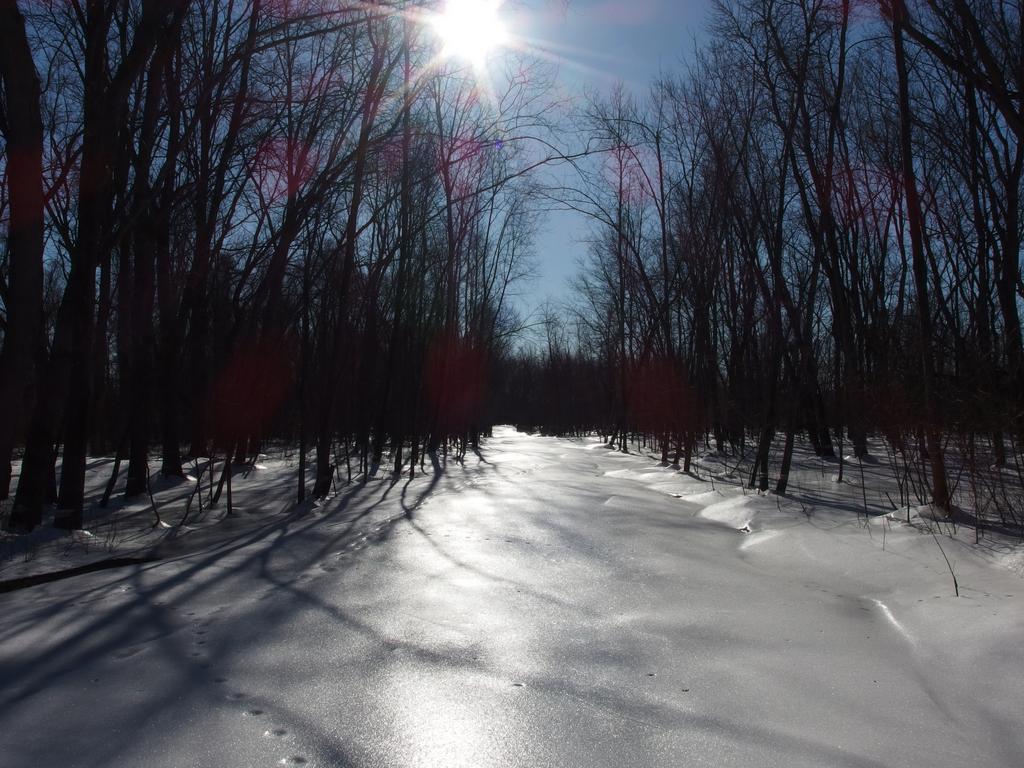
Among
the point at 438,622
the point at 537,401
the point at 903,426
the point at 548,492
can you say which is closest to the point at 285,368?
the point at 548,492

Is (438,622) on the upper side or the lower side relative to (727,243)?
lower

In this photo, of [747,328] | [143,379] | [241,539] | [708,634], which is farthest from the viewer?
[747,328]

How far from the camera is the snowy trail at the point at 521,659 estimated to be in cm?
229

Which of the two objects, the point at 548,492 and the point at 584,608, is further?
the point at 548,492

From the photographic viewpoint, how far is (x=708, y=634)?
135 inches

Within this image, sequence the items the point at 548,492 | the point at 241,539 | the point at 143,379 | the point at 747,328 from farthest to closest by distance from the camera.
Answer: the point at 747,328, the point at 143,379, the point at 548,492, the point at 241,539

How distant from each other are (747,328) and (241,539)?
1142 cm

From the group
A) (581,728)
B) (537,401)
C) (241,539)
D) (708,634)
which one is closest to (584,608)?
(708,634)

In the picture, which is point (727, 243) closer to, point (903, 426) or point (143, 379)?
point (903, 426)

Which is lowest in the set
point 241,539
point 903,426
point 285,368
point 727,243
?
point 241,539

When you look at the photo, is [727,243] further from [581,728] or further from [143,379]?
[581,728]

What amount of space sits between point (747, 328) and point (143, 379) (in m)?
11.1

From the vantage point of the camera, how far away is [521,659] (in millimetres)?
3023

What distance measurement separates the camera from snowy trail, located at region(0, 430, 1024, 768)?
229 centimetres
